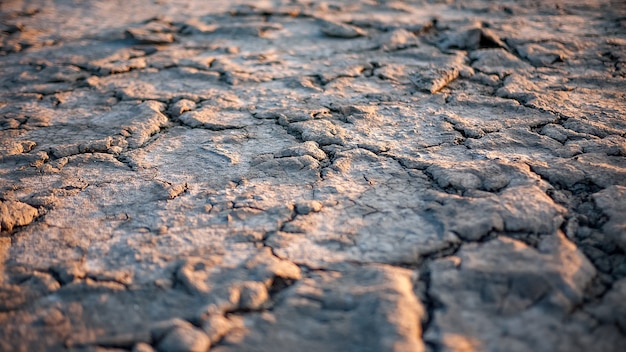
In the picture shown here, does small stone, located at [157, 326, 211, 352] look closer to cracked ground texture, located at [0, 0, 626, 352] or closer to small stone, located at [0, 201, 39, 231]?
cracked ground texture, located at [0, 0, 626, 352]

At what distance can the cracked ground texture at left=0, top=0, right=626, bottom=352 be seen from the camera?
1143 mm

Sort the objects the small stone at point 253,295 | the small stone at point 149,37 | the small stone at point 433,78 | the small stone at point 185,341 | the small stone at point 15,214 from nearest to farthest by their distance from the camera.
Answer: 1. the small stone at point 185,341
2. the small stone at point 253,295
3. the small stone at point 15,214
4. the small stone at point 433,78
5. the small stone at point 149,37

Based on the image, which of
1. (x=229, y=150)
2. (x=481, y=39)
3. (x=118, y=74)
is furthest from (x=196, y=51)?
(x=481, y=39)

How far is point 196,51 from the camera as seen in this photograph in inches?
117

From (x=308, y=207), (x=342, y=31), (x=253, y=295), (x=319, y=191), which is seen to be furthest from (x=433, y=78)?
(x=253, y=295)

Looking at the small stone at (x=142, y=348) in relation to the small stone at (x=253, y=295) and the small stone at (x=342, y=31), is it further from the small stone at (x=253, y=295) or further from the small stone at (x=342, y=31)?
the small stone at (x=342, y=31)

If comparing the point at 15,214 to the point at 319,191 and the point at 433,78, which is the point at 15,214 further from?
the point at 433,78

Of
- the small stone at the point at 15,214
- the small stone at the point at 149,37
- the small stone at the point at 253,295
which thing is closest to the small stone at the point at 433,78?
the small stone at the point at 253,295

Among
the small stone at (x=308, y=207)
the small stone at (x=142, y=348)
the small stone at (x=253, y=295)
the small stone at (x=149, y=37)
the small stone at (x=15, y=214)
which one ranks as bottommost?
the small stone at (x=142, y=348)

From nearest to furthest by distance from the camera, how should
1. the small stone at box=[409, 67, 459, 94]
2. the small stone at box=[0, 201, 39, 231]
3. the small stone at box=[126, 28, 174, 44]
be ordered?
1. the small stone at box=[0, 201, 39, 231]
2. the small stone at box=[409, 67, 459, 94]
3. the small stone at box=[126, 28, 174, 44]

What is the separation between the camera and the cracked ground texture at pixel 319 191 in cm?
114

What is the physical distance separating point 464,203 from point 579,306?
1.46ft

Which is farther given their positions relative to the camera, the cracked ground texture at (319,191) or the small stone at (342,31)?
the small stone at (342,31)

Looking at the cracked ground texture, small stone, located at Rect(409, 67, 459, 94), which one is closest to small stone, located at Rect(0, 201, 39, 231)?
the cracked ground texture
